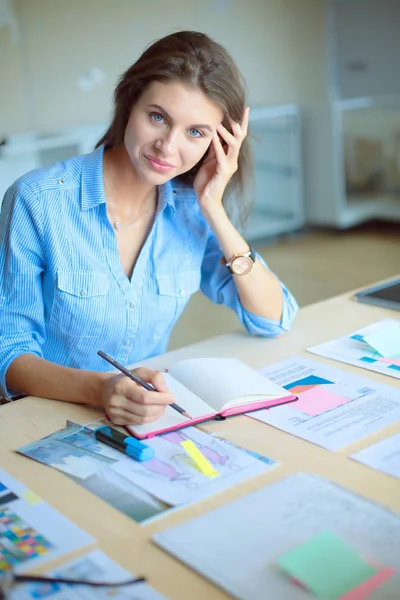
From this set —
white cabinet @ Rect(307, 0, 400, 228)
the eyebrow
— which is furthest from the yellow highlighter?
white cabinet @ Rect(307, 0, 400, 228)

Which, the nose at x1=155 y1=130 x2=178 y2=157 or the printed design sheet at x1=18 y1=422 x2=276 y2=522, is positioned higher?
the nose at x1=155 y1=130 x2=178 y2=157

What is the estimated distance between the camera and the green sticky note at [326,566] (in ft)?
2.46

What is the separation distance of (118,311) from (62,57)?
311 centimetres

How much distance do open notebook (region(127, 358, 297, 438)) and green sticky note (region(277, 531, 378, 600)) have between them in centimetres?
36

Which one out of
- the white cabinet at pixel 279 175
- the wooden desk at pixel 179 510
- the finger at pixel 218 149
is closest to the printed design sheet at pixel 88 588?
the wooden desk at pixel 179 510

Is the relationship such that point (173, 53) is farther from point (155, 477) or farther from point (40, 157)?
point (40, 157)

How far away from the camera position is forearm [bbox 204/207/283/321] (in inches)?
61.9

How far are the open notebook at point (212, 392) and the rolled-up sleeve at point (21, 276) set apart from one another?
0.30m

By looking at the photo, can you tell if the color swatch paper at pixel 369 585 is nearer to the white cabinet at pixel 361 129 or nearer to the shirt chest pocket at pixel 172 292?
the shirt chest pocket at pixel 172 292

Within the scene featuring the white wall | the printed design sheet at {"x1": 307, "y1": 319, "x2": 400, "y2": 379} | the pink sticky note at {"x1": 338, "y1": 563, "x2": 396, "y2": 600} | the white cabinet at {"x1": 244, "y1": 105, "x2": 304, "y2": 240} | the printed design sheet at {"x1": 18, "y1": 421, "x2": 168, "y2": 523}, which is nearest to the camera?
the pink sticky note at {"x1": 338, "y1": 563, "x2": 396, "y2": 600}

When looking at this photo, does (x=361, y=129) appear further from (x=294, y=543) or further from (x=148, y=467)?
(x=294, y=543)

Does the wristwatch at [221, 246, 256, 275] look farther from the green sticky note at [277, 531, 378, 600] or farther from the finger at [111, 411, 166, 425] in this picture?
the green sticky note at [277, 531, 378, 600]

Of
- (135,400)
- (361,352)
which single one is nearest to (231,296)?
(361,352)

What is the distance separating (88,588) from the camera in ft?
2.50
